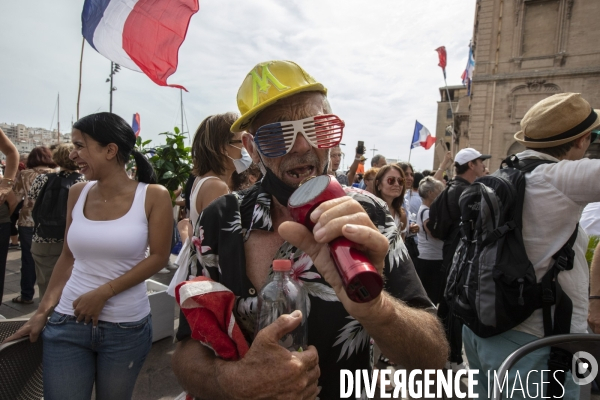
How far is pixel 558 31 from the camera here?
2177 cm

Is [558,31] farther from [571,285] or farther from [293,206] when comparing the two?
[293,206]

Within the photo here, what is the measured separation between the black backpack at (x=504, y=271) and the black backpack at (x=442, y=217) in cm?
140

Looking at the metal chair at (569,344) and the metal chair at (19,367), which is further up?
the metal chair at (569,344)

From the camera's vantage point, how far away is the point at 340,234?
2.51 ft

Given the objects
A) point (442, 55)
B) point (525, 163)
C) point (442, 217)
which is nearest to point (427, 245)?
point (442, 217)

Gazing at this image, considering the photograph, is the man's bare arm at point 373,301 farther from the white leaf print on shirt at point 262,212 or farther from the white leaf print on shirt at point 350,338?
the white leaf print on shirt at point 262,212

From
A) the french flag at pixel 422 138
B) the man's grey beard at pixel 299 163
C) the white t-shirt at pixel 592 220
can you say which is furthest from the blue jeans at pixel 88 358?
the french flag at pixel 422 138

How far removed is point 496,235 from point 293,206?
4.85 ft

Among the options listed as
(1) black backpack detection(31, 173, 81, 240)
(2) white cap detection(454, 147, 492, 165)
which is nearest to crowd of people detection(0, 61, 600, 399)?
(1) black backpack detection(31, 173, 81, 240)

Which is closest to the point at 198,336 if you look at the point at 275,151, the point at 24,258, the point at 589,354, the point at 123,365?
the point at 275,151

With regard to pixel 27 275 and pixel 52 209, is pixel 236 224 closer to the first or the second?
pixel 52 209

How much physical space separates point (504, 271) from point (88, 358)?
89.1 inches

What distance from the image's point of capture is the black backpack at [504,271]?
175 cm

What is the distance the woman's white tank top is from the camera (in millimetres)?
1965
